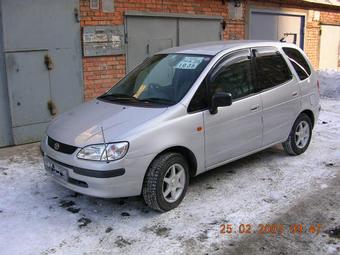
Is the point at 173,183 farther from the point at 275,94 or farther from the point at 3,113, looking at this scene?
the point at 3,113

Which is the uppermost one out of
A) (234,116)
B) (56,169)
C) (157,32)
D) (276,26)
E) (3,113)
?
(276,26)

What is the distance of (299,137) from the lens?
628 centimetres

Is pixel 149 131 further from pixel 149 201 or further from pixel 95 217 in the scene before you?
pixel 95 217

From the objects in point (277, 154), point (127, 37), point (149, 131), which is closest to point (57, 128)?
point (149, 131)

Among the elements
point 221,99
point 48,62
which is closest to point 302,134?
point 221,99

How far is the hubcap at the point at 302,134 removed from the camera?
6.23 metres

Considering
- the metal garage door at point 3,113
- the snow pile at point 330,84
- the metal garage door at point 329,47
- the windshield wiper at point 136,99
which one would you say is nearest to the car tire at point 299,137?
the windshield wiper at point 136,99

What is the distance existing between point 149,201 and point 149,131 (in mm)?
708

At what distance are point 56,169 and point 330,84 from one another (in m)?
9.78

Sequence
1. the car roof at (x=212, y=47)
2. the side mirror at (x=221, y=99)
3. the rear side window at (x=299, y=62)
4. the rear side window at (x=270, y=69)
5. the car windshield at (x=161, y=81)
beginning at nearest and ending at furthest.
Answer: the side mirror at (x=221, y=99)
the car windshield at (x=161, y=81)
the car roof at (x=212, y=47)
the rear side window at (x=270, y=69)
the rear side window at (x=299, y=62)

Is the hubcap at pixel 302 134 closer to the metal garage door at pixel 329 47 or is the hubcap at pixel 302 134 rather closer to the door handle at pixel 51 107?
the door handle at pixel 51 107

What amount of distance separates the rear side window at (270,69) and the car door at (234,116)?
18cm

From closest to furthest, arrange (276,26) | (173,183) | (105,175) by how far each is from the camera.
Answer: (105,175) → (173,183) → (276,26)

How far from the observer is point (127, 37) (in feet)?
27.0
